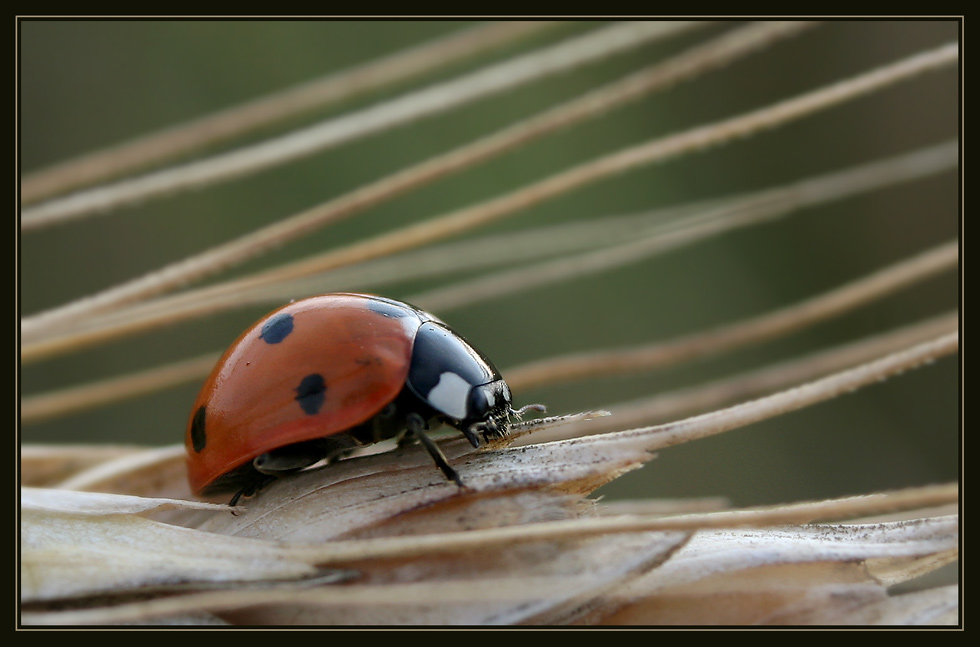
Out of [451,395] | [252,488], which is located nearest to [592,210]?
[451,395]

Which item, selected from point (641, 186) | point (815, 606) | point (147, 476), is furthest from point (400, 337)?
point (641, 186)

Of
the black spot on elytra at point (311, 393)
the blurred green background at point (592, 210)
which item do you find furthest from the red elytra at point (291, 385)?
the blurred green background at point (592, 210)

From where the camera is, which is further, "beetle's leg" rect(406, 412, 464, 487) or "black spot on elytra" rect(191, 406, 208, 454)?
"black spot on elytra" rect(191, 406, 208, 454)

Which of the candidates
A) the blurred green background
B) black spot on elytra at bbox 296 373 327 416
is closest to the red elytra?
black spot on elytra at bbox 296 373 327 416

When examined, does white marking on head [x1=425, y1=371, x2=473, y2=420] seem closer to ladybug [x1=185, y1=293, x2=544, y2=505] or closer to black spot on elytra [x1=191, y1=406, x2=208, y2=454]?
ladybug [x1=185, y1=293, x2=544, y2=505]

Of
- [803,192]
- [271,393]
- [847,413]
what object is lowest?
[847,413]

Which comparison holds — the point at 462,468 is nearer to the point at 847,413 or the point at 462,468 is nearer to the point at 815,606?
the point at 815,606

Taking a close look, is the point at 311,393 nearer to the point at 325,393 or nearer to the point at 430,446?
the point at 325,393
